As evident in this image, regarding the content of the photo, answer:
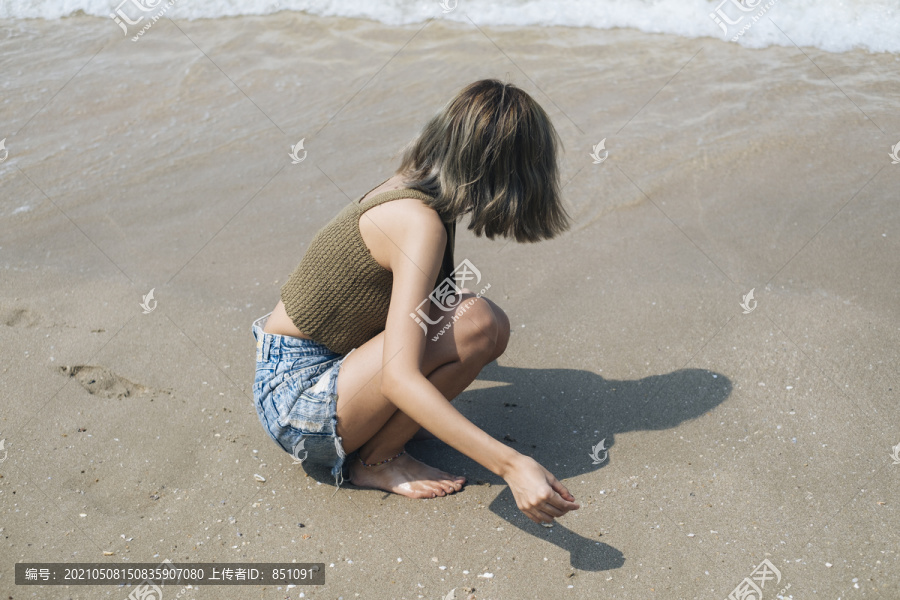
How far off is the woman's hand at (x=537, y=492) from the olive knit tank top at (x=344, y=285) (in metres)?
0.60

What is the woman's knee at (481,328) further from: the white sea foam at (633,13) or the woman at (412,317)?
the white sea foam at (633,13)

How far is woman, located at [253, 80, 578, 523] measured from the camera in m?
2.09

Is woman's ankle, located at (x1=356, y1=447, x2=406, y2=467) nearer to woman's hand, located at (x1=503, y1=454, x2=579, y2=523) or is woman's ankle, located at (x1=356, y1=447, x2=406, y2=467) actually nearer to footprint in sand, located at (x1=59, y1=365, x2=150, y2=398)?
woman's hand, located at (x1=503, y1=454, x2=579, y2=523)

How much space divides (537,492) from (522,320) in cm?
151

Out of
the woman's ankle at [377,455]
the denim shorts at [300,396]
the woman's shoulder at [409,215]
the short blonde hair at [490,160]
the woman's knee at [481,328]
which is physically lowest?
the woman's ankle at [377,455]

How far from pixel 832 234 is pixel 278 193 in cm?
298

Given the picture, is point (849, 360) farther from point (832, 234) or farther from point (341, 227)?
point (341, 227)

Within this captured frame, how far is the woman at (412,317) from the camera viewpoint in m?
2.09

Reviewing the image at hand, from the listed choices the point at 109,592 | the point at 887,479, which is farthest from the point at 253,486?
the point at 887,479

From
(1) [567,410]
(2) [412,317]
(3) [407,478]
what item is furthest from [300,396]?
(1) [567,410]

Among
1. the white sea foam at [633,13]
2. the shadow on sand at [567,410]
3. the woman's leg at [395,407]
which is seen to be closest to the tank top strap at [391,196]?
the woman's leg at [395,407]

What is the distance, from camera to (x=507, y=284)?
3639 mm

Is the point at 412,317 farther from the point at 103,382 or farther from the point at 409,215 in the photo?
the point at 103,382

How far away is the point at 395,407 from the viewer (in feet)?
7.82
